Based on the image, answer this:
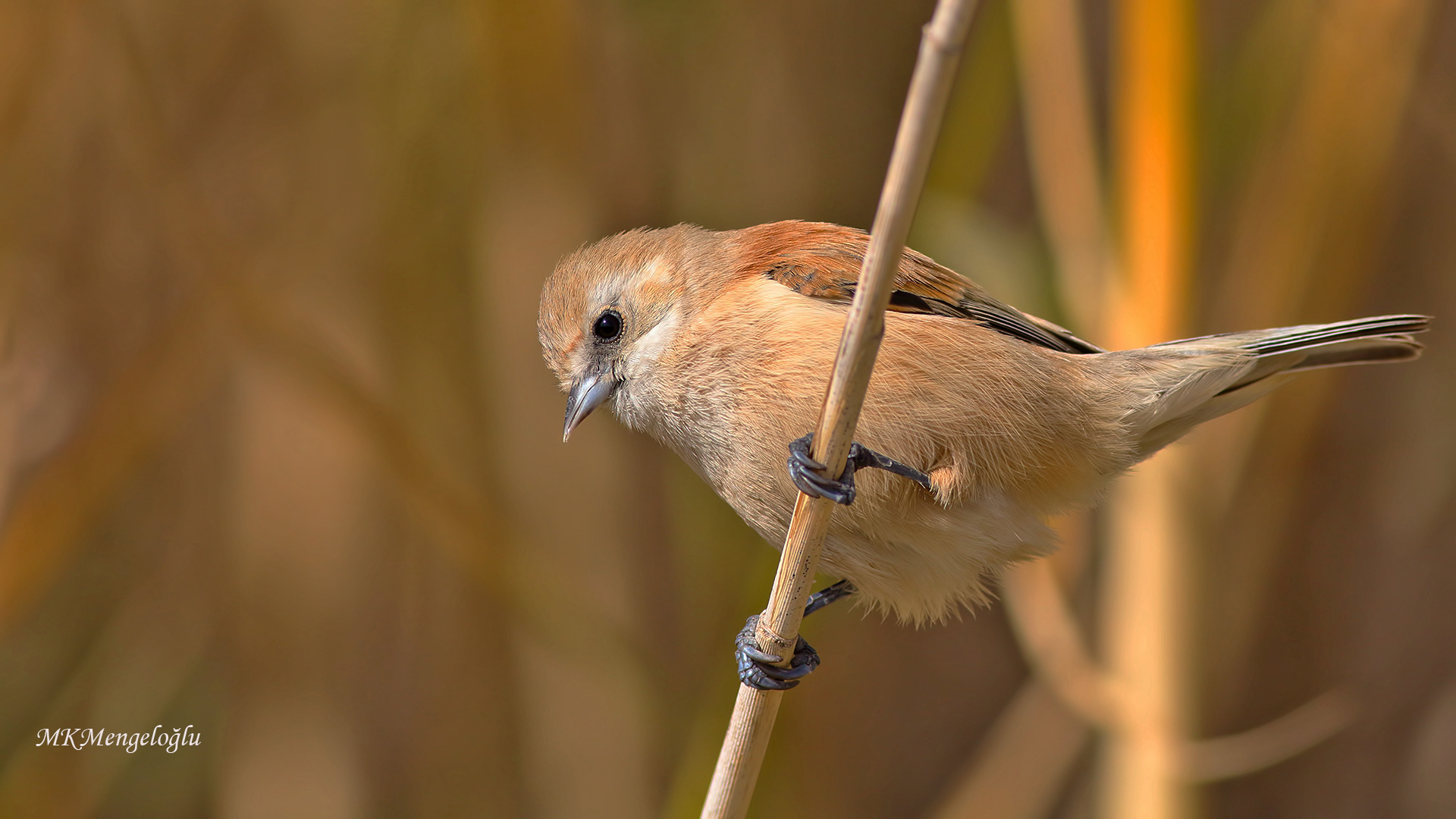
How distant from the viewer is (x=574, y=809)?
2965mm

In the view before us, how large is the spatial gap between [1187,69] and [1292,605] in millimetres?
2090

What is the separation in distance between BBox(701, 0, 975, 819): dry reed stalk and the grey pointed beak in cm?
64

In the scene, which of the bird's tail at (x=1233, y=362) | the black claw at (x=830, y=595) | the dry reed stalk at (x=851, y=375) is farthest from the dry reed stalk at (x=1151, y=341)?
the dry reed stalk at (x=851, y=375)

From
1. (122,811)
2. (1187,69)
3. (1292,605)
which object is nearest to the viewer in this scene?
(1187,69)

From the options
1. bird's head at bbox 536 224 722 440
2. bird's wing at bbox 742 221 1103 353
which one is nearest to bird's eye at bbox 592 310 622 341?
bird's head at bbox 536 224 722 440

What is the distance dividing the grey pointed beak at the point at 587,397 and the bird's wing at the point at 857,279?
43 cm

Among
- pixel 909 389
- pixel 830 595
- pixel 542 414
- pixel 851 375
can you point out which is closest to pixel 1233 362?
pixel 909 389

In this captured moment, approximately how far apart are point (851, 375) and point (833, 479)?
228 mm

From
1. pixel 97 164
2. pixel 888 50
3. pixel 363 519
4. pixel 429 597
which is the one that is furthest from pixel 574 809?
pixel 888 50

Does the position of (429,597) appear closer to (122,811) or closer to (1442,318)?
(122,811)

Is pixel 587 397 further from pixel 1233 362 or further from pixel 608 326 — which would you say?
pixel 1233 362

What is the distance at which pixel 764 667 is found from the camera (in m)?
1.86

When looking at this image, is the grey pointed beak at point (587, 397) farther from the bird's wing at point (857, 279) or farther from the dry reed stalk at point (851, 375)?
the dry reed stalk at point (851, 375)

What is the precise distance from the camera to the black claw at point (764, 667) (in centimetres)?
182
